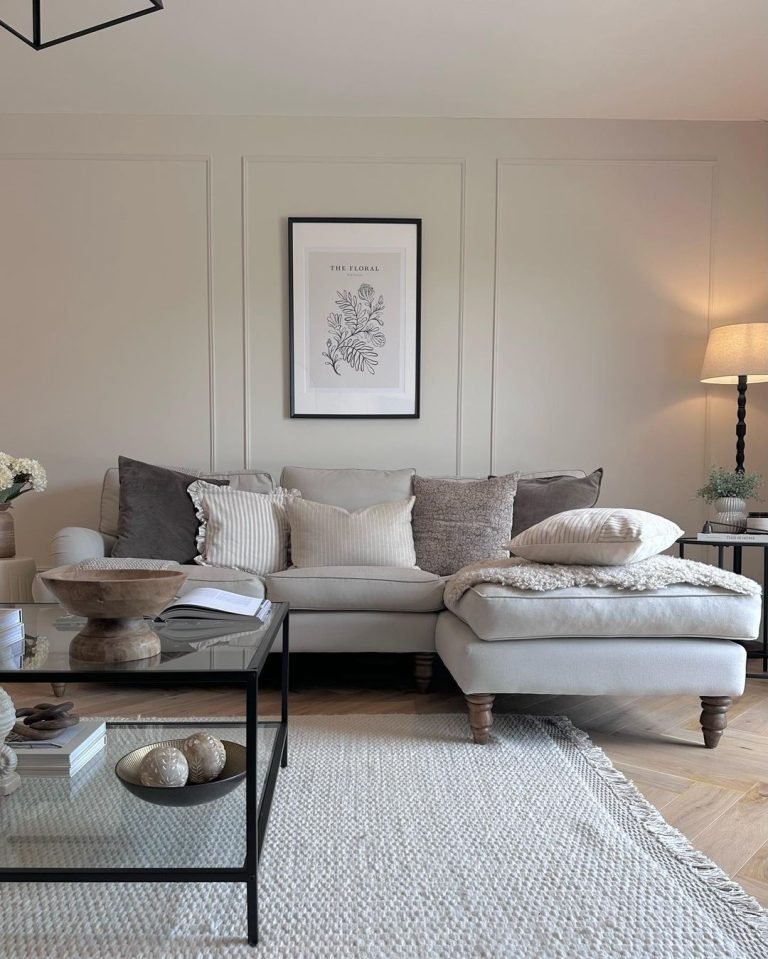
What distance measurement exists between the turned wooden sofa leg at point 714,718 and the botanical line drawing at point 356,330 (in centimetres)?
222

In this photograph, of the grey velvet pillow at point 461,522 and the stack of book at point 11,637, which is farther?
the grey velvet pillow at point 461,522

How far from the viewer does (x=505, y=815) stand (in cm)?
171

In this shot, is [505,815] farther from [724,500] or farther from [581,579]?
[724,500]

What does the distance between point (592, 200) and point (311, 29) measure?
5.28ft

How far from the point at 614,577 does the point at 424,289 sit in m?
2.05

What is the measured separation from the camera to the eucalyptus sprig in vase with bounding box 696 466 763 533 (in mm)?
3234

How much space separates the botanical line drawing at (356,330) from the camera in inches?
144

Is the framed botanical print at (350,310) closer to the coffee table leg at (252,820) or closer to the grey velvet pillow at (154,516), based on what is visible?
the grey velvet pillow at (154,516)

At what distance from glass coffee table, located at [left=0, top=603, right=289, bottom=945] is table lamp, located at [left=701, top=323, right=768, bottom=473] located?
2.73m

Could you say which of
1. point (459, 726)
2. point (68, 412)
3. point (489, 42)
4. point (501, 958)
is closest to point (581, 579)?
point (459, 726)

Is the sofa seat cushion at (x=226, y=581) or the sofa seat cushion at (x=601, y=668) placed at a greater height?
the sofa seat cushion at (x=226, y=581)

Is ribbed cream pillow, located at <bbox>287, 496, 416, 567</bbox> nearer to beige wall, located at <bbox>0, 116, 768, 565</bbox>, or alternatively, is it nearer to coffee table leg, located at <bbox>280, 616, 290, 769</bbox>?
beige wall, located at <bbox>0, 116, 768, 565</bbox>

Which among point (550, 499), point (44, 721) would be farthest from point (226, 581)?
point (550, 499)

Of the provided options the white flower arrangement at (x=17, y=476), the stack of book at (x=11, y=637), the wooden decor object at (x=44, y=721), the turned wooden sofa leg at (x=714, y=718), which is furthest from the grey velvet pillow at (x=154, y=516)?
the turned wooden sofa leg at (x=714, y=718)
